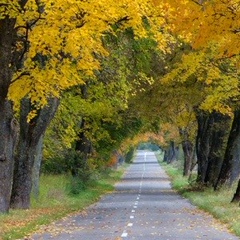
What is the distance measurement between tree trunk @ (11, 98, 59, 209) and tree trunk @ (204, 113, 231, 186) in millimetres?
15414

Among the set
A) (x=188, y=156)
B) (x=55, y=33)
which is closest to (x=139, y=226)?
(x=55, y=33)

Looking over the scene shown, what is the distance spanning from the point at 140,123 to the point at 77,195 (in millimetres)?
12614

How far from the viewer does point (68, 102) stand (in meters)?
34.1

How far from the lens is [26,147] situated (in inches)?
1005

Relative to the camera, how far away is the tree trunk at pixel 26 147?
24.8m

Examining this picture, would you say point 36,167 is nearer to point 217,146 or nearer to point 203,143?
point 217,146

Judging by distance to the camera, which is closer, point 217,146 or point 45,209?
point 45,209

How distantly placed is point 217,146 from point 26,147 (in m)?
17.2

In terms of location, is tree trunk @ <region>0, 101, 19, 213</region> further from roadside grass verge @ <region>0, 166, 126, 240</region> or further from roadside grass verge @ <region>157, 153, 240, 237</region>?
roadside grass verge @ <region>157, 153, 240, 237</region>

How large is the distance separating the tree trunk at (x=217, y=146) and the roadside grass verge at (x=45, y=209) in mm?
6535

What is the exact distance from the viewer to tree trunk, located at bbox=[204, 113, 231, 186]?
39.3 metres

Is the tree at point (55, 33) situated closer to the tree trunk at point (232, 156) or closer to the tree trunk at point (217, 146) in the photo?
the tree trunk at point (232, 156)

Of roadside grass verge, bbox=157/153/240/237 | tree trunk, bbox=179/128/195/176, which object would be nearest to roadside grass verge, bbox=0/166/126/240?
roadside grass verge, bbox=157/153/240/237

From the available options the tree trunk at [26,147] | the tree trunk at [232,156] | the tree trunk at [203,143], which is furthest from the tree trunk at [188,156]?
the tree trunk at [26,147]
